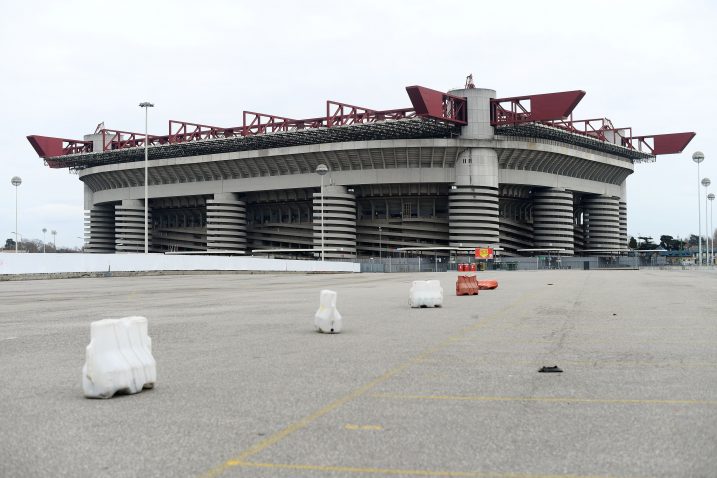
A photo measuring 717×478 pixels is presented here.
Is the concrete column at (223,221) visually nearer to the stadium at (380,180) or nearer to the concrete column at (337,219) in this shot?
the stadium at (380,180)

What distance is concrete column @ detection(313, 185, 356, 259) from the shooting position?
9994 centimetres

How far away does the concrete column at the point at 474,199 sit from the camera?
9488 cm

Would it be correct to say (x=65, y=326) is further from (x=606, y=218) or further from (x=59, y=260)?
(x=606, y=218)

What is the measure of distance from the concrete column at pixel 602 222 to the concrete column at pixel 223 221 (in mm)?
53886

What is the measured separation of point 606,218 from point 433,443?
116956mm

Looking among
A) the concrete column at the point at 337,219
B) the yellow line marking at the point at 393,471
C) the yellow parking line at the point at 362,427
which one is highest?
the concrete column at the point at 337,219

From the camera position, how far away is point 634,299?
947 inches

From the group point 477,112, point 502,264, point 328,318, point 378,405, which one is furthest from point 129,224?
point 378,405

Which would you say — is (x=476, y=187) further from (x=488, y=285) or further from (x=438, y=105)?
(x=488, y=285)

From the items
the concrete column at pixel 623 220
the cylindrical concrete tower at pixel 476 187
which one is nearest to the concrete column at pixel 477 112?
the cylindrical concrete tower at pixel 476 187

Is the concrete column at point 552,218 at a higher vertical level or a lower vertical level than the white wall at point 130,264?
higher

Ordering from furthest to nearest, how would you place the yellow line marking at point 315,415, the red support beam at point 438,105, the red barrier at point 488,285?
the red support beam at point 438,105 < the red barrier at point 488,285 < the yellow line marking at point 315,415

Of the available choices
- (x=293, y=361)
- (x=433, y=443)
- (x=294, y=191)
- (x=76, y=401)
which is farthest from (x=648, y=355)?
(x=294, y=191)

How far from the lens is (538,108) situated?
89.4 meters
